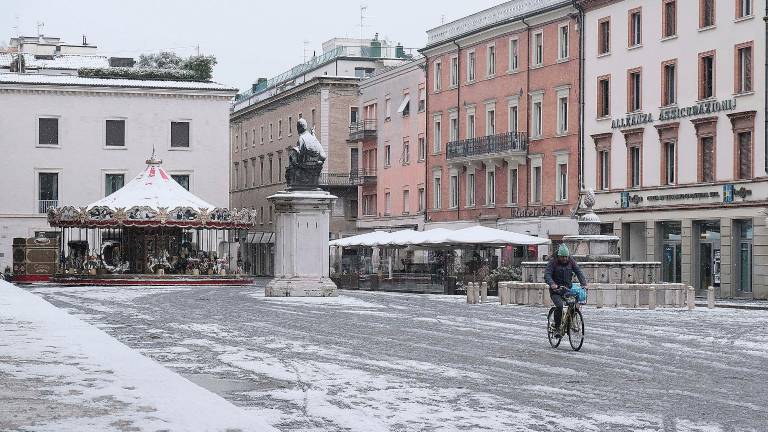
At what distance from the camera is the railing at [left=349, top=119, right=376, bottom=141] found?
274 ft

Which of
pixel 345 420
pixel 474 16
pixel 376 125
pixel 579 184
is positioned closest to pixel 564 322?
pixel 345 420

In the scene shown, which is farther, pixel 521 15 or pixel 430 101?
pixel 430 101

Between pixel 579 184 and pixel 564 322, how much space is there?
3867cm

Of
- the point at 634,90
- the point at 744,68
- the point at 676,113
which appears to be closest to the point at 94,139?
the point at 634,90

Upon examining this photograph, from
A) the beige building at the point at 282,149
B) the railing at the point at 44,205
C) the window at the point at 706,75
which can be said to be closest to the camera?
the window at the point at 706,75

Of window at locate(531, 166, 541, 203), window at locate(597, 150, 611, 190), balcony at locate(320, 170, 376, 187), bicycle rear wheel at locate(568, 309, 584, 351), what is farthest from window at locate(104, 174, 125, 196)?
bicycle rear wheel at locate(568, 309, 584, 351)

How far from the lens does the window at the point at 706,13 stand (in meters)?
51.0

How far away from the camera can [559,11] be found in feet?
→ 201

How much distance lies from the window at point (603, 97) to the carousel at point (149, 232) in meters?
16.3

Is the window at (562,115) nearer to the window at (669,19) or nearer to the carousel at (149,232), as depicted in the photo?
the window at (669,19)

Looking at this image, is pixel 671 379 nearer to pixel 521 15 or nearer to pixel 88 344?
pixel 88 344

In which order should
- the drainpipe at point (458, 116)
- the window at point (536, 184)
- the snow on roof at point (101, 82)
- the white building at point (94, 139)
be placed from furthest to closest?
the snow on roof at point (101, 82)
the white building at point (94, 139)
the drainpipe at point (458, 116)
the window at point (536, 184)

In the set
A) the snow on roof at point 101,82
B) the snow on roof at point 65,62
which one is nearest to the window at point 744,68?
the snow on roof at point 101,82

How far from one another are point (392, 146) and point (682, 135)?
2979 cm
